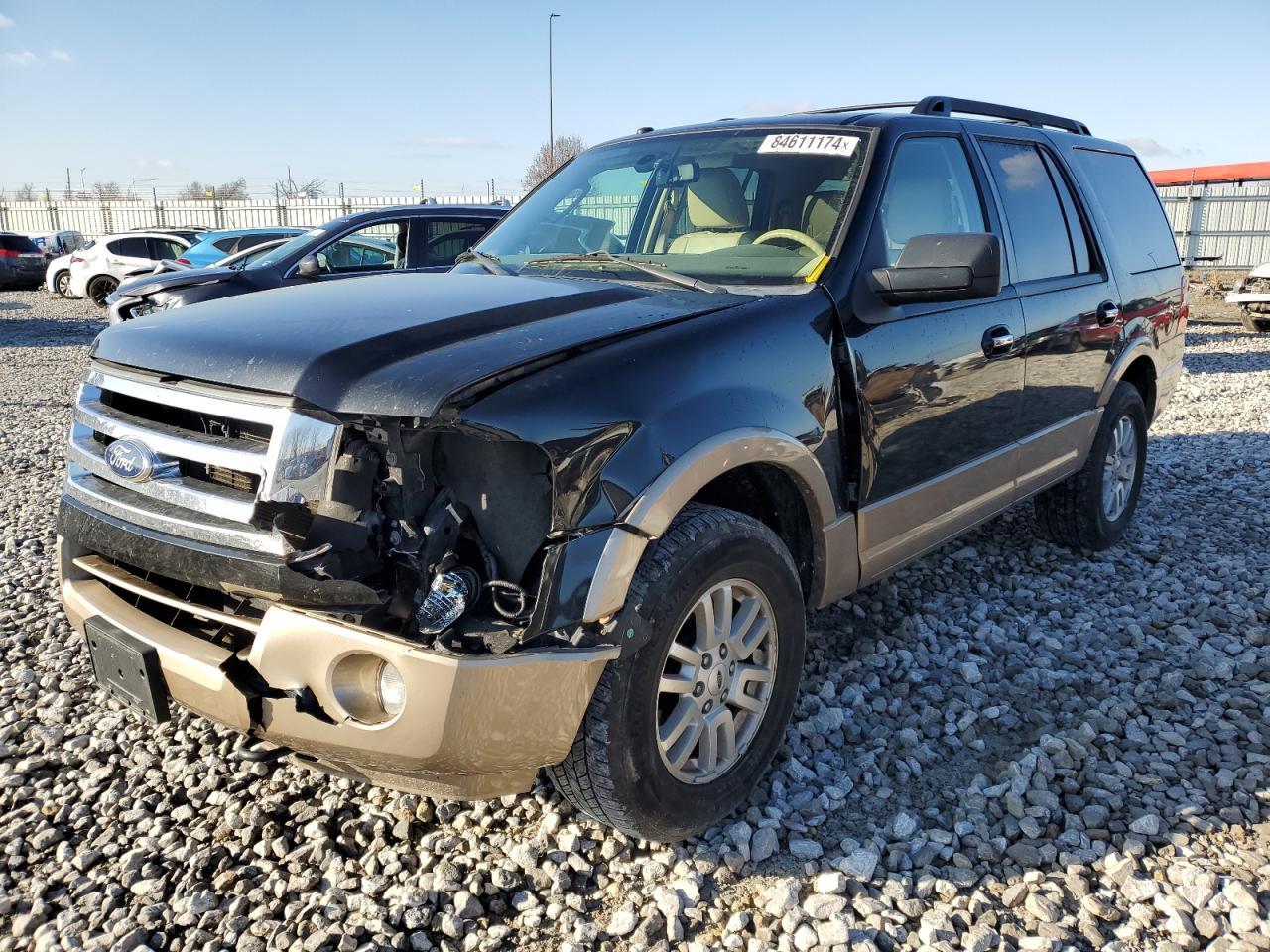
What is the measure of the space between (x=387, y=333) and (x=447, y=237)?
7.19 metres

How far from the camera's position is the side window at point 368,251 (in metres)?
8.85

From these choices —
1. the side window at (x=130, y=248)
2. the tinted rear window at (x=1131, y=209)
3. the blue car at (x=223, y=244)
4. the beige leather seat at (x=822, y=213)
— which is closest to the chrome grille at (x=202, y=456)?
the beige leather seat at (x=822, y=213)

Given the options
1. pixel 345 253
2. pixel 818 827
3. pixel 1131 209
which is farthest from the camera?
pixel 345 253

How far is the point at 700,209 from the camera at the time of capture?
11.7 ft

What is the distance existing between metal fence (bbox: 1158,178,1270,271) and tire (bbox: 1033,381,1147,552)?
2111cm

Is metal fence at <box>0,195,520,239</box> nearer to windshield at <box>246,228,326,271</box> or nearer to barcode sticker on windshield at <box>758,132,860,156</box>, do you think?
windshield at <box>246,228,326,271</box>

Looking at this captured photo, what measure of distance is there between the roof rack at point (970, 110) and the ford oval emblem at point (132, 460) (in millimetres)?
2874

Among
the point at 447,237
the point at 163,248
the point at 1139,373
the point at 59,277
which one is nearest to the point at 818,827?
the point at 1139,373

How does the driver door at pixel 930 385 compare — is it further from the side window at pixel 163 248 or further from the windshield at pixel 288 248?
the side window at pixel 163 248

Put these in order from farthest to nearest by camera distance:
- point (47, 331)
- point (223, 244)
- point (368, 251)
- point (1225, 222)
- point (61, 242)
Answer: point (61, 242) < point (1225, 222) < point (223, 244) < point (47, 331) < point (368, 251)

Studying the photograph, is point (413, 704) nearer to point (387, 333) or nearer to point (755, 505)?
point (387, 333)

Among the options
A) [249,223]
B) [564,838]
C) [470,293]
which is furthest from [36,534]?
[249,223]

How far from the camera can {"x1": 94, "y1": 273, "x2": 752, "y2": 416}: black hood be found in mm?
2148

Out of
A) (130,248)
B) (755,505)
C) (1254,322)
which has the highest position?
(130,248)
